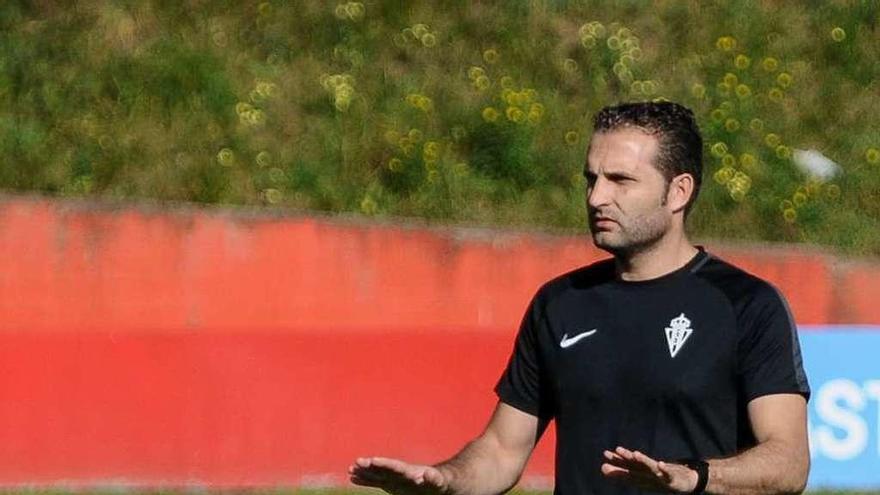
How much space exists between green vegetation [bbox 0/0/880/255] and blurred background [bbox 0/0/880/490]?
0.03 m

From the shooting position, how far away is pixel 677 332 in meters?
4.99

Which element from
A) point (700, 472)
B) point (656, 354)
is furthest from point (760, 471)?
point (656, 354)

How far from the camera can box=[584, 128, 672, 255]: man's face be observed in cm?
499

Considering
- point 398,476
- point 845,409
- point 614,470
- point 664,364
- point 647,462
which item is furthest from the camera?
point 845,409

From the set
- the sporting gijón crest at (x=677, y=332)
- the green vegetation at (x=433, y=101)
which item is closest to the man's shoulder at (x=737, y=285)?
the sporting gijón crest at (x=677, y=332)

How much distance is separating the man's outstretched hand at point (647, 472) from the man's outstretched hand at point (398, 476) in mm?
501

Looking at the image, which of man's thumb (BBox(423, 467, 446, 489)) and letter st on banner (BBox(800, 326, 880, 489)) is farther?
letter st on banner (BBox(800, 326, 880, 489))

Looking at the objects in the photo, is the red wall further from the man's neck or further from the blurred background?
the man's neck

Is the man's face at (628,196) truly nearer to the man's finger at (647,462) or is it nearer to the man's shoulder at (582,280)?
the man's shoulder at (582,280)

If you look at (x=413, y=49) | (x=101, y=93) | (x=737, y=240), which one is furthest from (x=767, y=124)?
(x=101, y=93)

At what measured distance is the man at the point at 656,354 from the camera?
4.86m

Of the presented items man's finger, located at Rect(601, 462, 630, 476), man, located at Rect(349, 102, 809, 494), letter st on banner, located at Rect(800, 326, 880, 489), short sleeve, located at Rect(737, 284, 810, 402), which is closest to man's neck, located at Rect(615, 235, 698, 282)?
man, located at Rect(349, 102, 809, 494)

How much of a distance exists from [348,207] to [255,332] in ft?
11.1

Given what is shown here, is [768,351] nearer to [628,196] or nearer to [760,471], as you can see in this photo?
[760,471]
